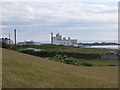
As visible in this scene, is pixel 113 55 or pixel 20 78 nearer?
pixel 20 78

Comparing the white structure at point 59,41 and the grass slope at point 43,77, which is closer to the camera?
the grass slope at point 43,77

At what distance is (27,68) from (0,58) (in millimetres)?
1169

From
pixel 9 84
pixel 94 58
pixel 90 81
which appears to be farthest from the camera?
pixel 94 58

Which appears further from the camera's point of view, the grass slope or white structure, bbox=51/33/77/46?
white structure, bbox=51/33/77/46

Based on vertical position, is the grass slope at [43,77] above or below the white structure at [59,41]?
below

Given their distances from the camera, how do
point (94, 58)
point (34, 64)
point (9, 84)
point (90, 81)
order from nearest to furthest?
point (9, 84), point (90, 81), point (34, 64), point (94, 58)

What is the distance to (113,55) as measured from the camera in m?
25.3

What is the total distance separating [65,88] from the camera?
5715mm

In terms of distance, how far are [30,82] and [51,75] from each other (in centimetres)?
77

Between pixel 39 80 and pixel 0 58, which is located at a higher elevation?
pixel 0 58

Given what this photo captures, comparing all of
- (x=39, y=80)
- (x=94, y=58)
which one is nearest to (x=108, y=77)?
(x=39, y=80)

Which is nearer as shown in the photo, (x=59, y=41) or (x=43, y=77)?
(x=43, y=77)

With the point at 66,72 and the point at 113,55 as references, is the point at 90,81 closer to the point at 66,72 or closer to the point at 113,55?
the point at 66,72

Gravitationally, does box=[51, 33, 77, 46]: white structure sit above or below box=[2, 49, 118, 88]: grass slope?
above
